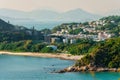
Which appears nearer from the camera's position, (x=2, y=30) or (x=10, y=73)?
(x=10, y=73)

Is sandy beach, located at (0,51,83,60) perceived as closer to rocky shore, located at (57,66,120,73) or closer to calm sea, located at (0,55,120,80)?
calm sea, located at (0,55,120,80)

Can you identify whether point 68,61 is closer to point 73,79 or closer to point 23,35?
point 73,79

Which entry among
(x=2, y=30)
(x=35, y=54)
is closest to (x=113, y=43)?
(x=35, y=54)

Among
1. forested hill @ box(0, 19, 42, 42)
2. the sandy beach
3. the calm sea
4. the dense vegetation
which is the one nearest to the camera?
the calm sea

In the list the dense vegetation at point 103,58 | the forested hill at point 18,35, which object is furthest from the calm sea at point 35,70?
the forested hill at point 18,35

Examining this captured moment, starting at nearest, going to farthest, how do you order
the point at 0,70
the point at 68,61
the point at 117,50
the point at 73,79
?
the point at 73,79
the point at 117,50
the point at 0,70
the point at 68,61

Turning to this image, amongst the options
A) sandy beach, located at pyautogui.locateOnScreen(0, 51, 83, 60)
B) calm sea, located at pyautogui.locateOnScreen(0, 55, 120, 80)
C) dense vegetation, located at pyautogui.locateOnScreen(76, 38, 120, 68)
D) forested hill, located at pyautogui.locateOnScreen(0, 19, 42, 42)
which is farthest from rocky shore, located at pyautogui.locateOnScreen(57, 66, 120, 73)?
forested hill, located at pyautogui.locateOnScreen(0, 19, 42, 42)

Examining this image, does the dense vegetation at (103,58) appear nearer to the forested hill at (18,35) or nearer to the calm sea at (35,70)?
the calm sea at (35,70)

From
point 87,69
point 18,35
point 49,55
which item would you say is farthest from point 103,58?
point 18,35

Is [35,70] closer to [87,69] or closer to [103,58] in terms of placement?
[87,69]
